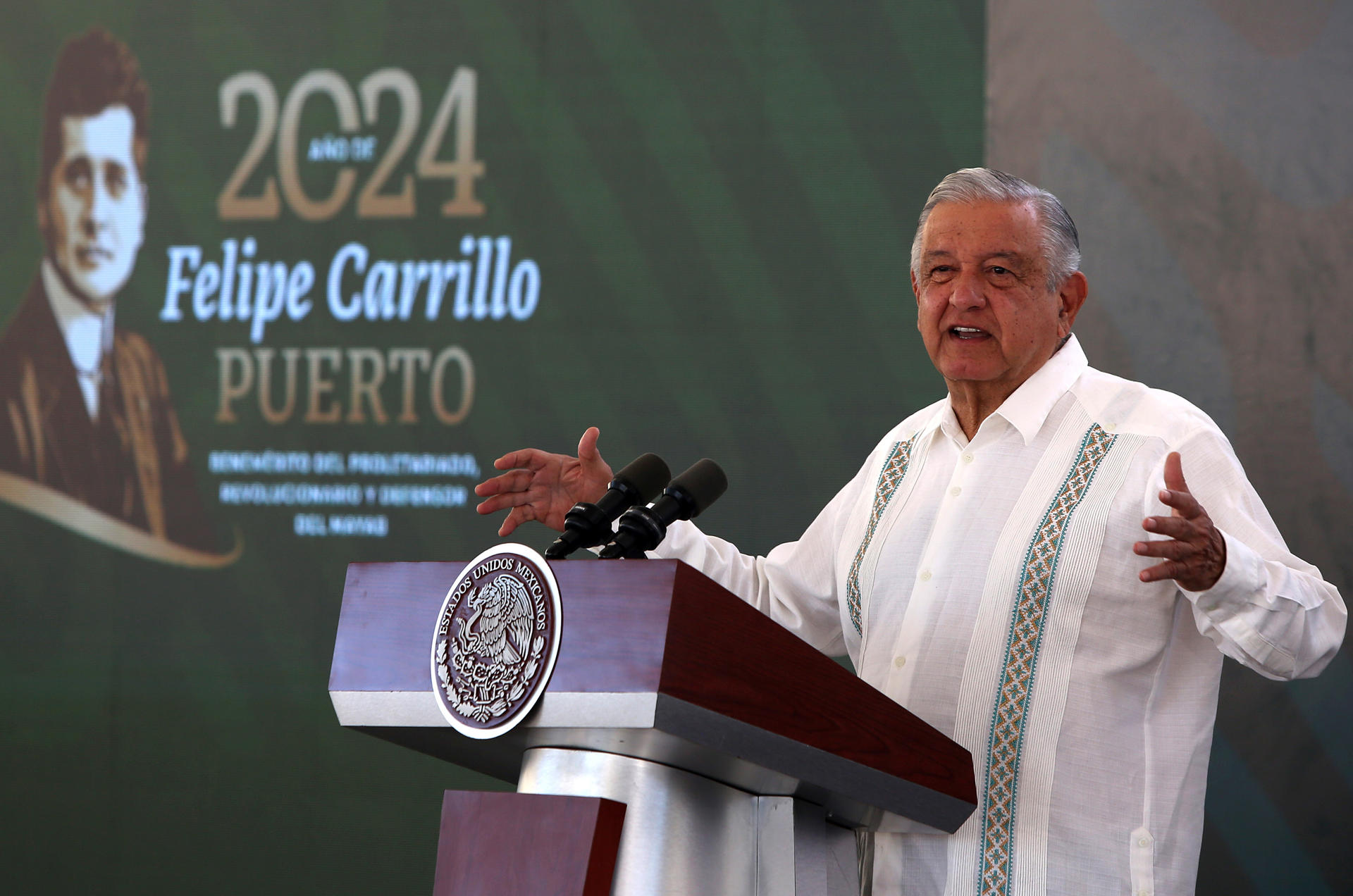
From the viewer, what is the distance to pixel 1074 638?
5.46 ft

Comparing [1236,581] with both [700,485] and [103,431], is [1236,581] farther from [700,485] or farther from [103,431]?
[103,431]

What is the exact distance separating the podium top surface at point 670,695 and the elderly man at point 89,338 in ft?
9.33

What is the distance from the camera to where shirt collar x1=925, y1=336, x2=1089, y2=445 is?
184 centimetres

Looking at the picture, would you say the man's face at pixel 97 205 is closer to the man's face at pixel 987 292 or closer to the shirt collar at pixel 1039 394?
the man's face at pixel 987 292

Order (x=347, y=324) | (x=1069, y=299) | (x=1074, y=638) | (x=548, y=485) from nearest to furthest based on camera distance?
(x=1074, y=638) → (x=548, y=485) → (x=1069, y=299) → (x=347, y=324)

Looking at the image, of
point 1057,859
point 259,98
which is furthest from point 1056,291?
point 259,98

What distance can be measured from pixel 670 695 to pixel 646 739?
3.1 inches

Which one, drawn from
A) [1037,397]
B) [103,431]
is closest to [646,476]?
[1037,397]

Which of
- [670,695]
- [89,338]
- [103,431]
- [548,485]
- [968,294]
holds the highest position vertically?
[89,338]

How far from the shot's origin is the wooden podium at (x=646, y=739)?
41.9 inches

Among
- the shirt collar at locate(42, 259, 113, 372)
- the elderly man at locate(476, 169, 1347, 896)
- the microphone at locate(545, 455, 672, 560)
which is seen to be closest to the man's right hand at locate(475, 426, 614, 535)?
the elderly man at locate(476, 169, 1347, 896)

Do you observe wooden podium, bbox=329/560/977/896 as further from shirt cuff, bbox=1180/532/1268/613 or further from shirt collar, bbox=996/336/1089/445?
shirt collar, bbox=996/336/1089/445

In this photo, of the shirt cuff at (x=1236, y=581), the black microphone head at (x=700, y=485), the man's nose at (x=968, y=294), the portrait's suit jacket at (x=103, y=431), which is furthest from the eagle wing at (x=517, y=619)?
the portrait's suit jacket at (x=103, y=431)

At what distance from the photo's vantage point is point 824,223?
3.46 metres
